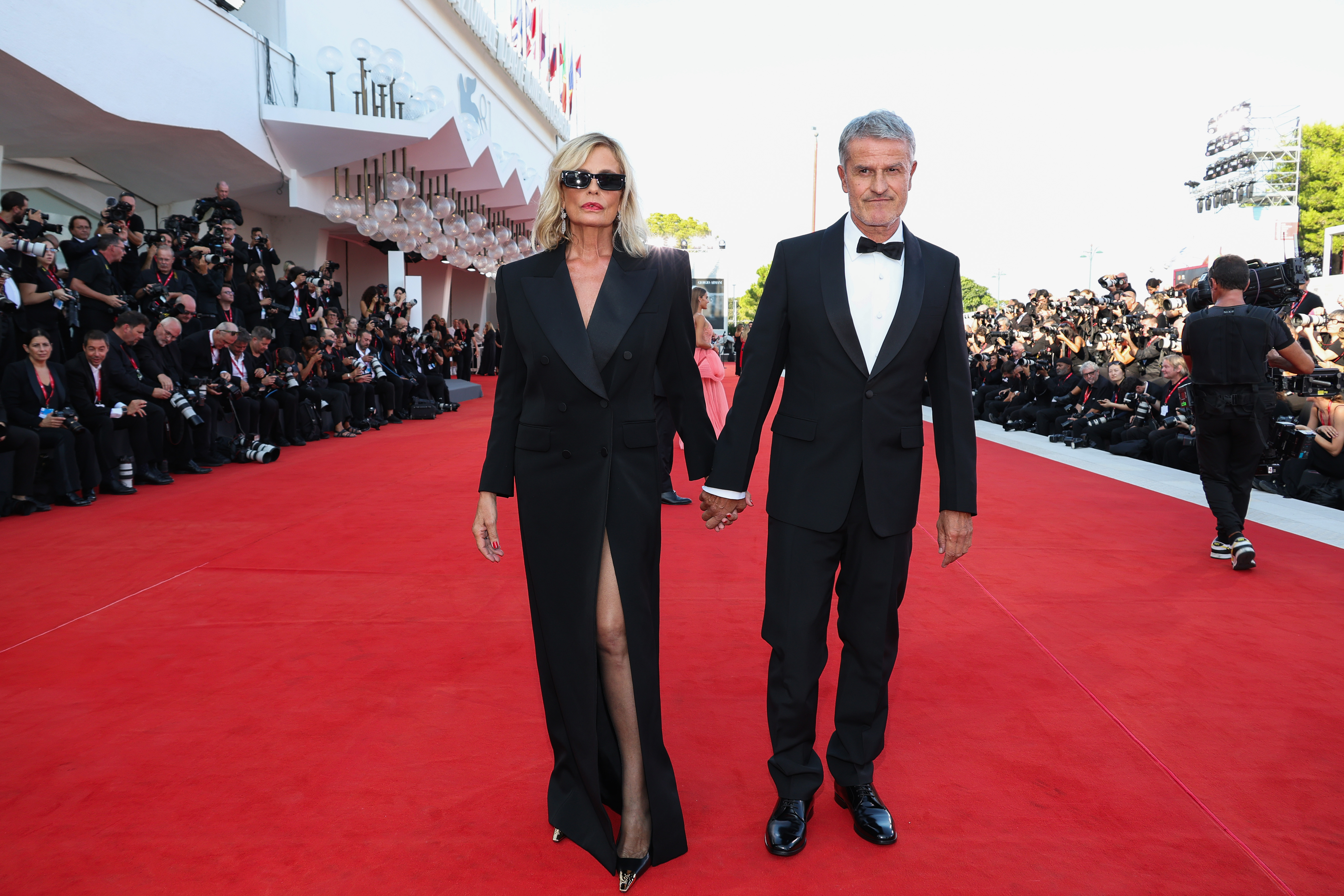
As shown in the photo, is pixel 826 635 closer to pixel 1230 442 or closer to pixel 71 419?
pixel 1230 442

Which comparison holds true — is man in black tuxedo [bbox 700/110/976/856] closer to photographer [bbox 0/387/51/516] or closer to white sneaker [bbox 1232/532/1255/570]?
white sneaker [bbox 1232/532/1255/570]

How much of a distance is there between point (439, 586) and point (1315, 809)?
403 cm

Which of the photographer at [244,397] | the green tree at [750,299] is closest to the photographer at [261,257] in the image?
the photographer at [244,397]

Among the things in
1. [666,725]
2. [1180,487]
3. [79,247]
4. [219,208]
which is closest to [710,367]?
[1180,487]

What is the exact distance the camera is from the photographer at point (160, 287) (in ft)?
31.2

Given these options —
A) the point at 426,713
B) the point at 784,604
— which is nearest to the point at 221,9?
the point at 426,713

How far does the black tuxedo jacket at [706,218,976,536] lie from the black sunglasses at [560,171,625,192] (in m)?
0.49

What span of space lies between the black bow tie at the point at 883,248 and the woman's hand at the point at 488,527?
1.22m

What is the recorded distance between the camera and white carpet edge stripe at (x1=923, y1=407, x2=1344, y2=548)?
6785 millimetres

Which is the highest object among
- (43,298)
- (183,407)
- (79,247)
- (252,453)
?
(79,247)

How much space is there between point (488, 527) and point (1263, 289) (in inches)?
233

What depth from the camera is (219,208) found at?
11.8 metres

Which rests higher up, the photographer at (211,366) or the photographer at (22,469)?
the photographer at (211,366)

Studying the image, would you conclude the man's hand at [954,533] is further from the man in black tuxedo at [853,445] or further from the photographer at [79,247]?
the photographer at [79,247]
